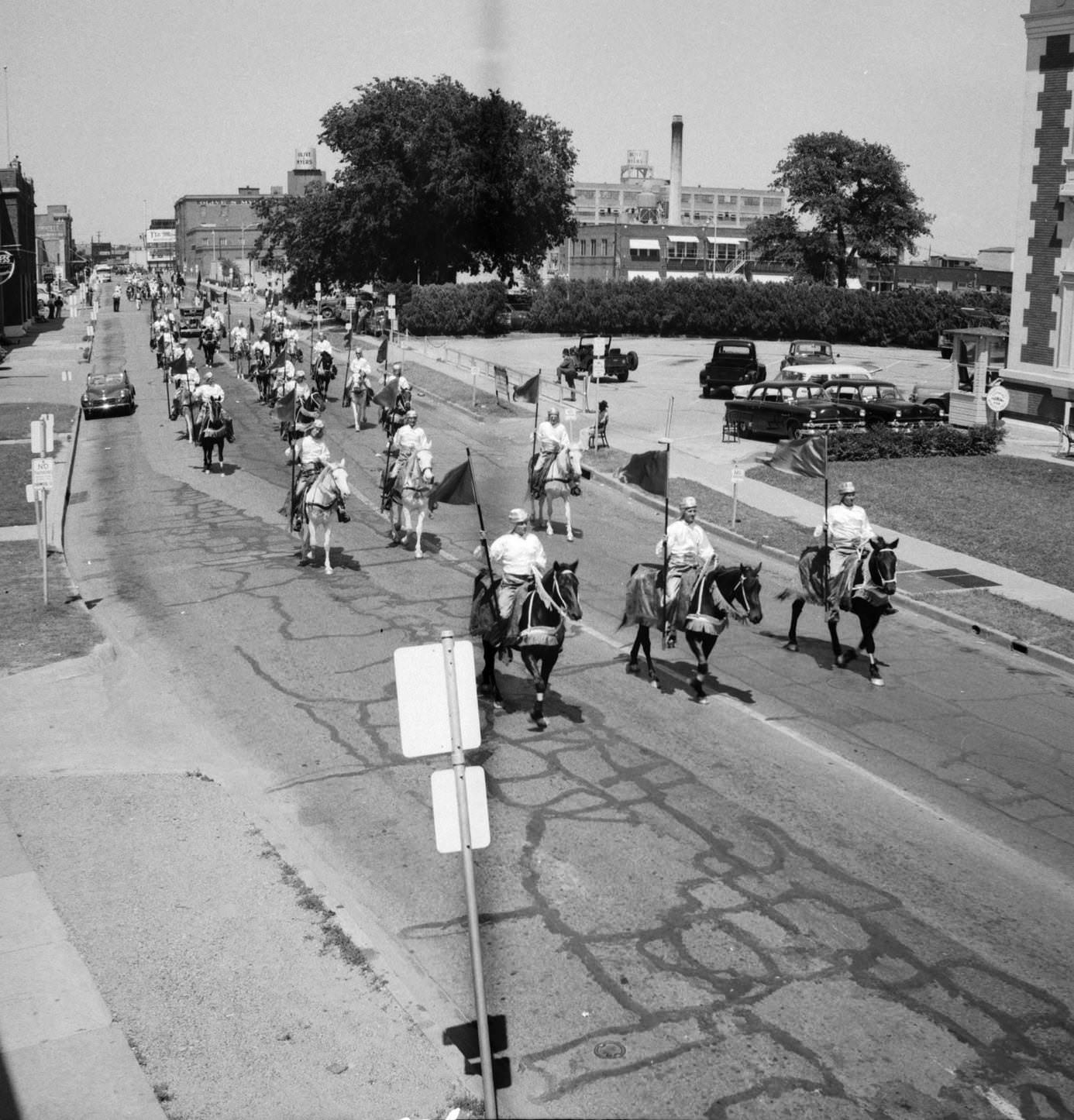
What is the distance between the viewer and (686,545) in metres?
14.8

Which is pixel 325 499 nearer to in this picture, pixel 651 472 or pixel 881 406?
pixel 651 472

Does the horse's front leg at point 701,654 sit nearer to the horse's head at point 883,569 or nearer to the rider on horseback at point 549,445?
the horse's head at point 883,569

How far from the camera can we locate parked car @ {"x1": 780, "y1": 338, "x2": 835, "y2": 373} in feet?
167

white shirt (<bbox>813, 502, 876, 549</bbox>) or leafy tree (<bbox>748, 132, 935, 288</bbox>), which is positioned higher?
leafy tree (<bbox>748, 132, 935, 288</bbox>)

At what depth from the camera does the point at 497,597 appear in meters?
13.9

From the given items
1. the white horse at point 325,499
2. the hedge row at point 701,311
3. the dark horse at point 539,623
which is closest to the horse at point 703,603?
the dark horse at point 539,623

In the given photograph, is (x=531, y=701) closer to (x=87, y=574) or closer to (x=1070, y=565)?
(x=87, y=574)

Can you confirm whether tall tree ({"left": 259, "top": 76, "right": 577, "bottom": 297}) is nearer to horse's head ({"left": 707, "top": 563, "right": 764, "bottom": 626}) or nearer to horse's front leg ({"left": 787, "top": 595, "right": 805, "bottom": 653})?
horse's front leg ({"left": 787, "top": 595, "right": 805, "bottom": 653})

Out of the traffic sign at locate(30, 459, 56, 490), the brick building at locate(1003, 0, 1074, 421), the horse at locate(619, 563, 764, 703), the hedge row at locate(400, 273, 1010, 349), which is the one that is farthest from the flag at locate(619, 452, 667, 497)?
the hedge row at locate(400, 273, 1010, 349)

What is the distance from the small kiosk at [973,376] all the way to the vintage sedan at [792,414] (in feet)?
11.2

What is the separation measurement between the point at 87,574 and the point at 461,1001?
14721 millimetres

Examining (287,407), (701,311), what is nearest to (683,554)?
(287,407)

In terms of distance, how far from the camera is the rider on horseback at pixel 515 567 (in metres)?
13.7

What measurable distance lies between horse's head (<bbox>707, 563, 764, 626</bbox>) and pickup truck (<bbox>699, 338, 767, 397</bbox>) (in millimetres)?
33783
